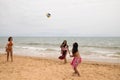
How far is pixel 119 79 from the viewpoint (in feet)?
28.9

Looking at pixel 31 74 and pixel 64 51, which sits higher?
pixel 64 51

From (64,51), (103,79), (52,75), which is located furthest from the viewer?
(64,51)

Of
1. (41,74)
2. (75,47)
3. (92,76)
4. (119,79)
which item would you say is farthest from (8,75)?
(119,79)

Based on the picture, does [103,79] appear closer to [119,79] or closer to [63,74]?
[119,79]

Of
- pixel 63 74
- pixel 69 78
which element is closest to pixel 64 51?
pixel 63 74

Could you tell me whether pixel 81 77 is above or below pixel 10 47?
below

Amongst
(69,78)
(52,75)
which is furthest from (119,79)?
(52,75)

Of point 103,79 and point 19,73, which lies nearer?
point 103,79

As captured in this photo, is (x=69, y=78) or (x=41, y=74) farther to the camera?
(x=41, y=74)

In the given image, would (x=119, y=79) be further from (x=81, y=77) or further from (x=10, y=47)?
(x=10, y=47)

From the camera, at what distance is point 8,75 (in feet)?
29.4

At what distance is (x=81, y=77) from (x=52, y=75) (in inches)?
56.8

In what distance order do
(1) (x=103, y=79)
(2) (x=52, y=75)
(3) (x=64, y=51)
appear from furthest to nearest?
(3) (x=64, y=51) < (2) (x=52, y=75) < (1) (x=103, y=79)

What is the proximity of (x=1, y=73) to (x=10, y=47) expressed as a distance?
3.75 meters
